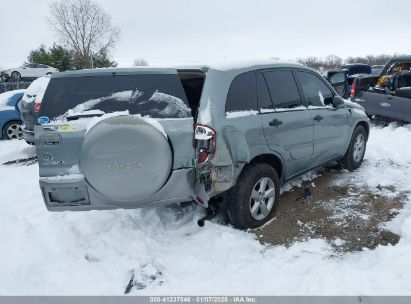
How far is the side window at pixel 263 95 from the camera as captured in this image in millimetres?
4048

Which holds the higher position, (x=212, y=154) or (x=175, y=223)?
(x=212, y=154)

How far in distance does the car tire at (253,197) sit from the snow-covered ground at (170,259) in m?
0.20

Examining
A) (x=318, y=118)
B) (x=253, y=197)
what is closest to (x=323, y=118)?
→ (x=318, y=118)

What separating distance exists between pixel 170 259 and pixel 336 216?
2.25 metres

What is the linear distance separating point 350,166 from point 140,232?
153 inches

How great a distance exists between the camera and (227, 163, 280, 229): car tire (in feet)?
12.7

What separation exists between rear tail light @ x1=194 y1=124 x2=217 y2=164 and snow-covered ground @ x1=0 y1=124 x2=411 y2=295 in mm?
971

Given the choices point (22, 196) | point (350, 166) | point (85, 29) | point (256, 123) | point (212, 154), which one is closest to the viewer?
point (212, 154)

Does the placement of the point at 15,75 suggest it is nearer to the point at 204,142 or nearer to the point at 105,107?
the point at 105,107

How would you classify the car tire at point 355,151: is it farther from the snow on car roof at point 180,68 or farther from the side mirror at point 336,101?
the snow on car roof at point 180,68

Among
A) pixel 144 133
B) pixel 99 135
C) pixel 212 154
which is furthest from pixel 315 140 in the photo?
pixel 99 135

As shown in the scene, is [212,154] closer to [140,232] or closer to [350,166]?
[140,232]

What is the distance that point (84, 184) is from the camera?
3.35 m

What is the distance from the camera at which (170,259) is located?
352 cm
